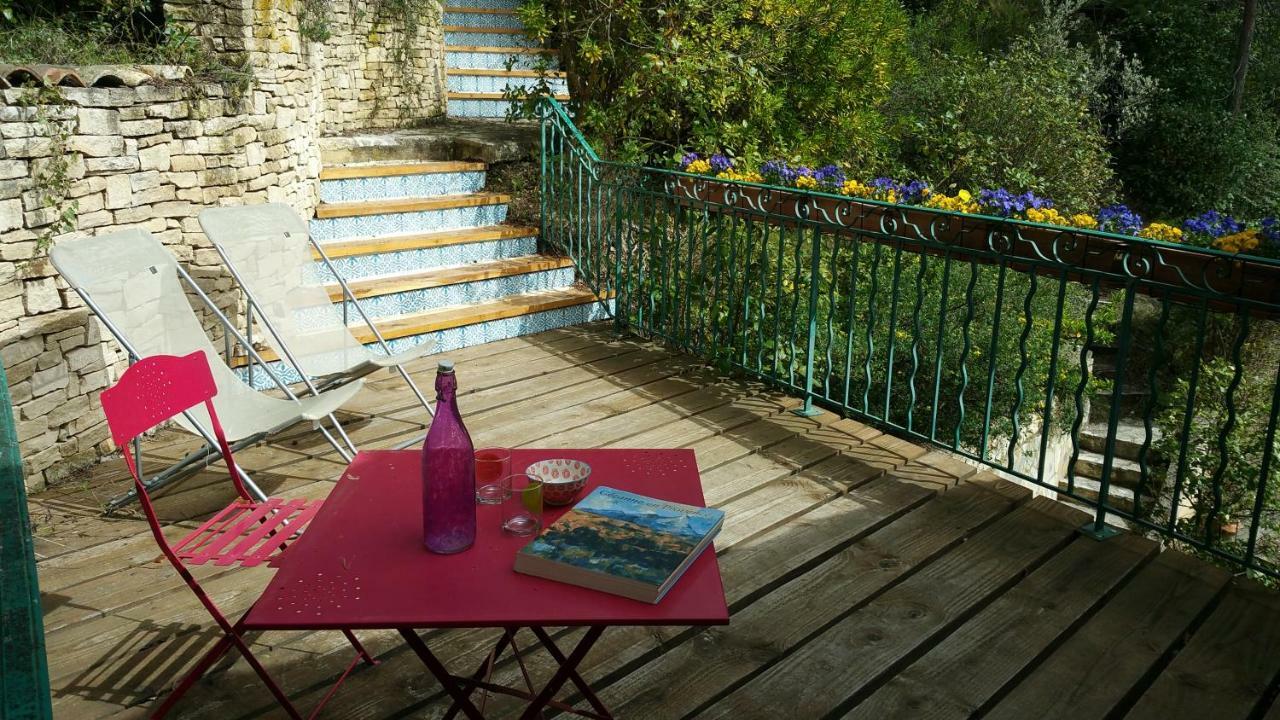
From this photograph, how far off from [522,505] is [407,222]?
163 inches

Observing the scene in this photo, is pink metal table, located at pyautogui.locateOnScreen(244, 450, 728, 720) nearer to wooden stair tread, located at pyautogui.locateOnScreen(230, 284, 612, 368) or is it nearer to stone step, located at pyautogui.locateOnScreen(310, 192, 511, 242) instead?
wooden stair tread, located at pyautogui.locateOnScreen(230, 284, 612, 368)

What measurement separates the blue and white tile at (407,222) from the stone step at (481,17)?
3193mm

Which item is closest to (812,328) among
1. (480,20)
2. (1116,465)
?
(1116,465)

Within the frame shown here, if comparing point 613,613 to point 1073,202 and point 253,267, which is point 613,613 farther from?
point 1073,202

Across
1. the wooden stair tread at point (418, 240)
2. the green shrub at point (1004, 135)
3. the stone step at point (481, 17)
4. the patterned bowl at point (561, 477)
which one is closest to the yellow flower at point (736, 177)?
the wooden stair tread at point (418, 240)

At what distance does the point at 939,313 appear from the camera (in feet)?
16.5

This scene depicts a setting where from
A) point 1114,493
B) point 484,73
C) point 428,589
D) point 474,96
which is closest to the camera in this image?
point 428,589

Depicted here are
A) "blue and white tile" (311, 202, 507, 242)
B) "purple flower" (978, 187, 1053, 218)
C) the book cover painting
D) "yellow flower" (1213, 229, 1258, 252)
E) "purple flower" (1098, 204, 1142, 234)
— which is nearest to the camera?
the book cover painting

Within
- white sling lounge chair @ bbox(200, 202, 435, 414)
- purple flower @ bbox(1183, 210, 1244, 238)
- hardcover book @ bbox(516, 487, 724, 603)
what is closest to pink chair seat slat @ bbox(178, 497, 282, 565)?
hardcover book @ bbox(516, 487, 724, 603)

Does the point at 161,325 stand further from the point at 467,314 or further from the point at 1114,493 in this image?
the point at 1114,493

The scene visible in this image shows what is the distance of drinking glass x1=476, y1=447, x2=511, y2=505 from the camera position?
82.1 inches

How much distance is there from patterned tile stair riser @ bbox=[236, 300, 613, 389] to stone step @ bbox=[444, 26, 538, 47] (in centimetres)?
359

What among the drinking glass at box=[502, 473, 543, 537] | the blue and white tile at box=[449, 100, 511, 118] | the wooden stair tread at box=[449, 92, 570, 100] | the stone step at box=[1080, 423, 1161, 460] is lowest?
the stone step at box=[1080, 423, 1161, 460]

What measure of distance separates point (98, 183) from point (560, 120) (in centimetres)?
259
